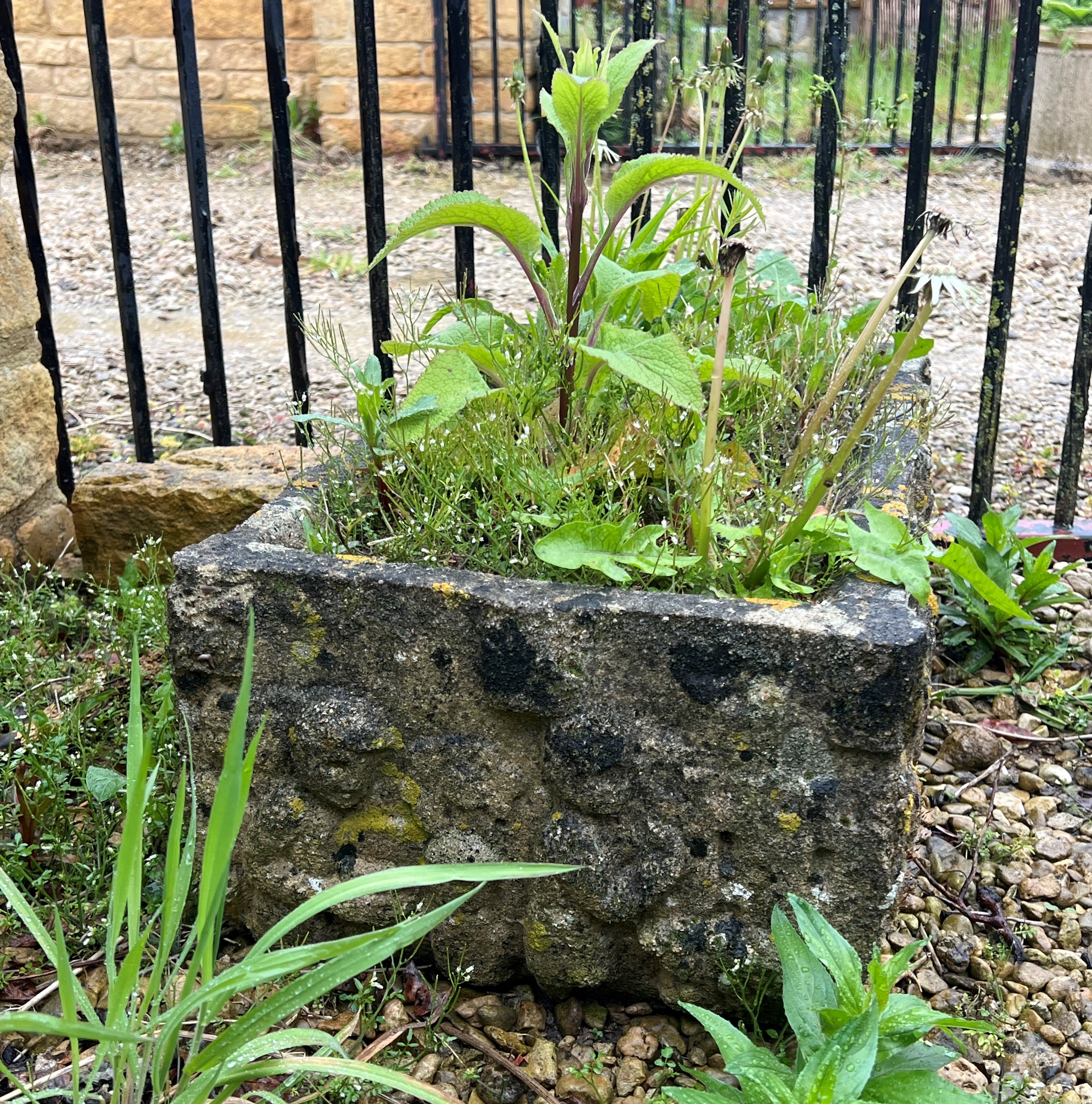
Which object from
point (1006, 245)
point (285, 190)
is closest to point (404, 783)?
point (285, 190)

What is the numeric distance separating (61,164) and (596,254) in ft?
24.1

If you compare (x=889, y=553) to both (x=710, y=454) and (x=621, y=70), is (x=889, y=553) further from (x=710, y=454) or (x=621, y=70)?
(x=621, y=70)

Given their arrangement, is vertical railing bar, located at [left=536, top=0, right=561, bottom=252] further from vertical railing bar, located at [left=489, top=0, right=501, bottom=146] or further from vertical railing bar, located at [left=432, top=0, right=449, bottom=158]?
vertical railing bar, located at [left=432, top=0, right=449, bottom=158]

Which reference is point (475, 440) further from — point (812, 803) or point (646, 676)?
point (812, 803)

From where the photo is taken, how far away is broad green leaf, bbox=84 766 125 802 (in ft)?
6.44

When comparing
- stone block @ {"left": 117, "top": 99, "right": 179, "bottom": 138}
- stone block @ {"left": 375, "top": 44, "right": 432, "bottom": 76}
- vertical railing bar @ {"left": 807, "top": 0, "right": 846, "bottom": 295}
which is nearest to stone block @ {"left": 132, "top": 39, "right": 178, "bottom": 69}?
stone block @ {"left": 117, "top": 99, "right": 179, "bottom": 138}

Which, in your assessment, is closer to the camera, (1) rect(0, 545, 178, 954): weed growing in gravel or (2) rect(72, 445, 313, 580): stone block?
(1) rect(0, 545, 178, 954): weed growing in gravel

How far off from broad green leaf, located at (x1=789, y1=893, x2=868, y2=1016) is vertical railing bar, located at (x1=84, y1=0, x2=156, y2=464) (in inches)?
79.7

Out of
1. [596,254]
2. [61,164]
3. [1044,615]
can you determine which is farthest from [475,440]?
[61,164]

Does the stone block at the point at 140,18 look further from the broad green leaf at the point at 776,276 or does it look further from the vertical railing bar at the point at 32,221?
the broad green leaf at the point at 776,276

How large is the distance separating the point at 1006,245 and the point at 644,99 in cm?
88

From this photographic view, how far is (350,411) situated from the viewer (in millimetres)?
3141

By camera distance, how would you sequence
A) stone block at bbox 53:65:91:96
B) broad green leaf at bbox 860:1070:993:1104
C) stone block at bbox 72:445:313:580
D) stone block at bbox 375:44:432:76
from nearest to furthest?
broad green leaf at bbox 860:1070:993:1104, stone block at bbox 72:445:313:580, stone block at bbox 375:44:432:76, stone block at bbox 53:65:91:96

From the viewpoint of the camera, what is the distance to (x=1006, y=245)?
268cm
